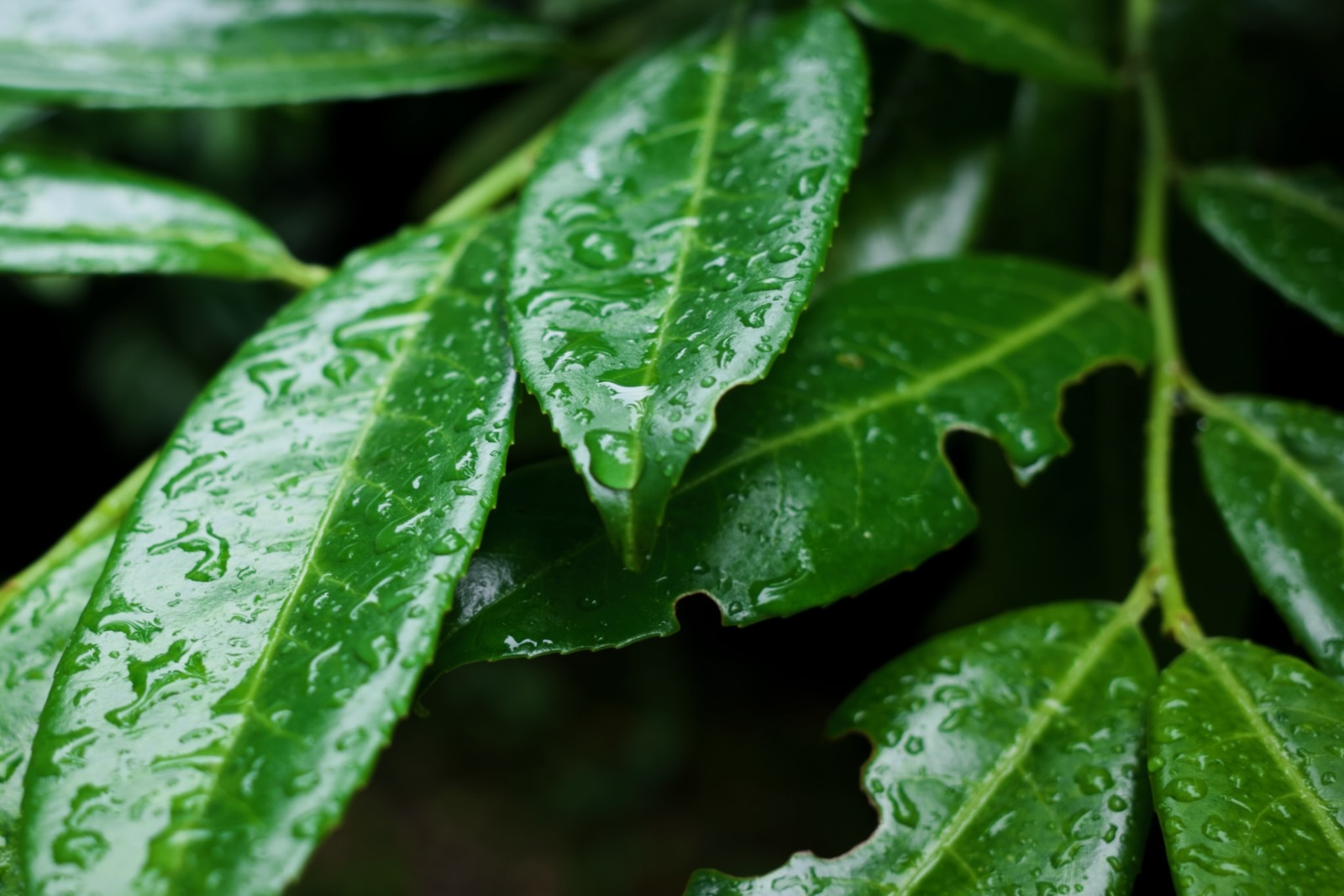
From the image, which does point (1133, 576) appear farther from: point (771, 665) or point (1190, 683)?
point (771, 665)

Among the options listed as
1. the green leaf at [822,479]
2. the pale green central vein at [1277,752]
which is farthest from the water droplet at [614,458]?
the pale green central vein at [1277,752]

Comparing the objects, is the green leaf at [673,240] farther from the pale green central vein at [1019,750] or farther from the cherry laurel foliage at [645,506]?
the pale green central vein at [1019,750]

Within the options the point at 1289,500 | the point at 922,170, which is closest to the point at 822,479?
the point at 1289,500

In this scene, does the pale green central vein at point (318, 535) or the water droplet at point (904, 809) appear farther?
the water droplet at point (904, 809)

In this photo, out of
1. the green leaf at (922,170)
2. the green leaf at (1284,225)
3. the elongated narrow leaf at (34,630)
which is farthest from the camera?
the green leaf at (922,170)

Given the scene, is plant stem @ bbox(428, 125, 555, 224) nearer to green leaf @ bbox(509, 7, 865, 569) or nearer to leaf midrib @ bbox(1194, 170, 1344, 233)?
green leaf @ bbox(509, 7, 865, 569)

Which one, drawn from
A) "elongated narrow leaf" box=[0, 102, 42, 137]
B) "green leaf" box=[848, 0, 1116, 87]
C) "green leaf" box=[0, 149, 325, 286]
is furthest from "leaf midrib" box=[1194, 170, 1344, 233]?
"elongated narrow leaf" box=[0, 102, 42, 137]
